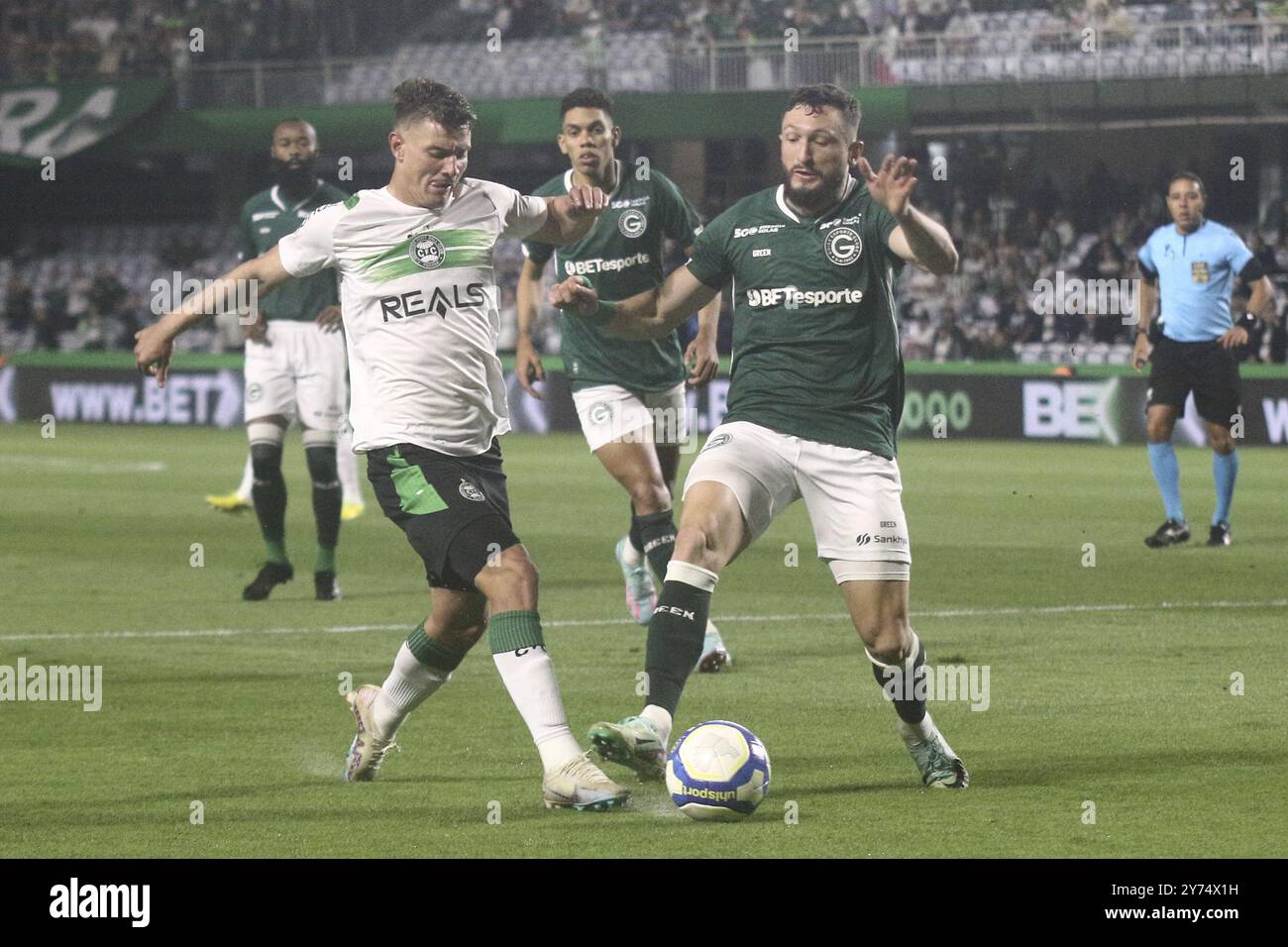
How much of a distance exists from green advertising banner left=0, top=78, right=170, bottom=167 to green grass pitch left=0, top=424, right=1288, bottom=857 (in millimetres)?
19676

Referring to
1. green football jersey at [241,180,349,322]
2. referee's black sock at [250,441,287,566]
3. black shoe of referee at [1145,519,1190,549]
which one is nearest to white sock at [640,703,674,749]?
referee's black sock at [250,441,287,566]

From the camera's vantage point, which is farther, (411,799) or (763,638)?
(763,638)

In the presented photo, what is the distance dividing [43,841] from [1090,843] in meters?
2.70

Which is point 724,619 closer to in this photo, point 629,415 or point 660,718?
point 629,415

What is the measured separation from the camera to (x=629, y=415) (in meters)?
9.23

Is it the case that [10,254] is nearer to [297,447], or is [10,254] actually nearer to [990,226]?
[297,447]

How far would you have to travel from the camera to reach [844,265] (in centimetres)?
644

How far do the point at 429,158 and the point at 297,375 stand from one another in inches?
219

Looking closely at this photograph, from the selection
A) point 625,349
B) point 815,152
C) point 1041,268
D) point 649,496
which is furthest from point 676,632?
point 1041,268

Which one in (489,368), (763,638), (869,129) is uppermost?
(869,129)

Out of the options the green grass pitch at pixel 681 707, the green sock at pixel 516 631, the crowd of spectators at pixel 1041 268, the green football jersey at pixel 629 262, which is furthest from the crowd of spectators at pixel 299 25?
the green sock at pixel 516 631

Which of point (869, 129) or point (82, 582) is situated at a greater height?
point (869, 129)

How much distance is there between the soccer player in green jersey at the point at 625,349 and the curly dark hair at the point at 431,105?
277 centimetres
